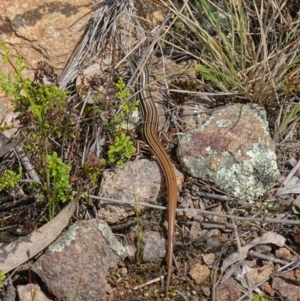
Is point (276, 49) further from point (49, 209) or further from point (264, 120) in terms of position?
point (49, 209)

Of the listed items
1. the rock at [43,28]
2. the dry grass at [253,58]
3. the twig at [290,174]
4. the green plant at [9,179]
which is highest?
the rock at [43,28]

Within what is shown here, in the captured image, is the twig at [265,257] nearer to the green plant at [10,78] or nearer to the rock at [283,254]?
the rock at [283,254]

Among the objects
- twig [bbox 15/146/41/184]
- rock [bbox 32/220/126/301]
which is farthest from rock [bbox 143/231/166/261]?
twig [bbox 15/146/41/184]

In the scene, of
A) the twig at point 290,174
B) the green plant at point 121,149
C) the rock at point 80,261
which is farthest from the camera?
the twig at point 290,174

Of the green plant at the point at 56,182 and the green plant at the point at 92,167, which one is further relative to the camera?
the green plant at the point at 92,167

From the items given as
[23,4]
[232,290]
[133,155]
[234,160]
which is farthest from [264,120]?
[23,4]

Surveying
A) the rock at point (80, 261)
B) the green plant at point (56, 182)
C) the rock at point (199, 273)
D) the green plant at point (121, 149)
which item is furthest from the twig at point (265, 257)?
the green plant at point (56, 182)

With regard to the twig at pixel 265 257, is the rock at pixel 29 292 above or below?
above

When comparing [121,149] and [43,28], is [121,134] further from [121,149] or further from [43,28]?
[43,28]
